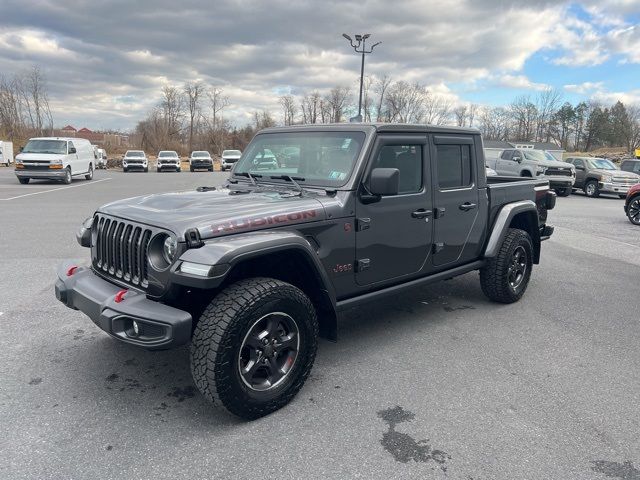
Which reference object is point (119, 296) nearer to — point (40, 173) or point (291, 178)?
point (291, 178)

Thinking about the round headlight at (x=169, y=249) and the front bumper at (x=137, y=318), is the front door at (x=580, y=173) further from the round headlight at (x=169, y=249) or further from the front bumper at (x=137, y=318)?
the front bumper at (x=137, y=318)

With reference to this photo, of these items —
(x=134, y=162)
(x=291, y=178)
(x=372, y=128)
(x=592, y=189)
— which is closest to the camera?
(x=372, y=128)

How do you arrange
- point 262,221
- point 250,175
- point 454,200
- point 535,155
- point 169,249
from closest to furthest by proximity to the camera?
point 169,249 < point 262,221 < point 250,175 < point 454,200 < point 535,155

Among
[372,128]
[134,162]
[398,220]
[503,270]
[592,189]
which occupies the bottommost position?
[592,189]

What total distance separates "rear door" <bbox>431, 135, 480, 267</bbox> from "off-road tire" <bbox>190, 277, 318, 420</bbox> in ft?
5.94

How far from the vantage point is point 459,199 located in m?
4.65

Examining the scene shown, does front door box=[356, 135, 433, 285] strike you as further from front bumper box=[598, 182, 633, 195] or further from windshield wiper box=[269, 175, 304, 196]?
front bumper box=[598, 182, 633, 195]

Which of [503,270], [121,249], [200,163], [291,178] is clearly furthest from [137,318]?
[200,163]

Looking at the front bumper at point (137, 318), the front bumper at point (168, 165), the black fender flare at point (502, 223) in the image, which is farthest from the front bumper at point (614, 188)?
the front bumper at point (168, 165)

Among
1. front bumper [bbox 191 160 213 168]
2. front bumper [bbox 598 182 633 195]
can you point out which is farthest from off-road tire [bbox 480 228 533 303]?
front bumper [bbox 191 160 213 168]

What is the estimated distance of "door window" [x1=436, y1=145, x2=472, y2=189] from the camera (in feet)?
14.8

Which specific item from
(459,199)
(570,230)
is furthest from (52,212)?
(570,230)

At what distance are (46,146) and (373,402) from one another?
71.7ft

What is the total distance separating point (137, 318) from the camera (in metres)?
2.83
